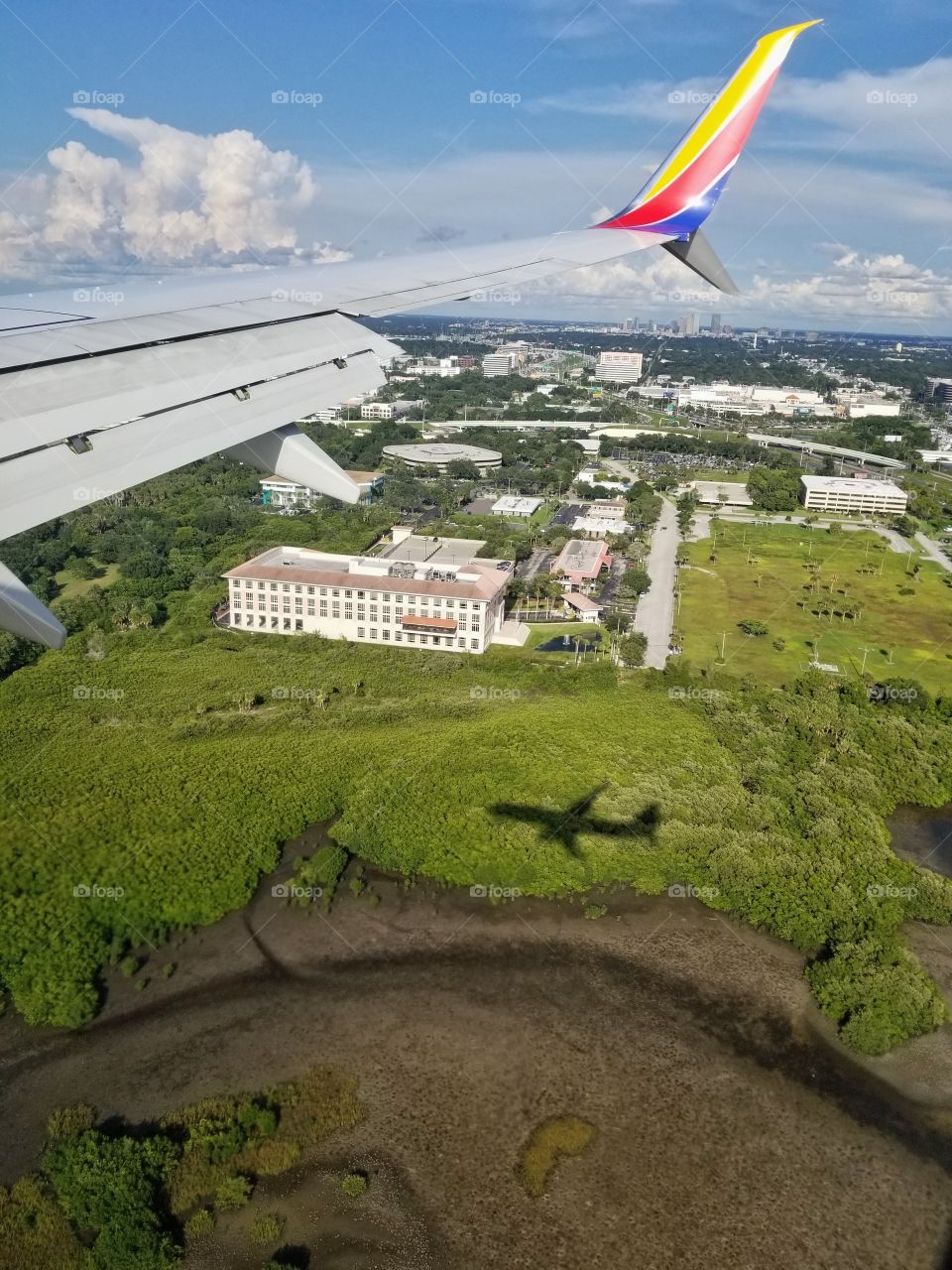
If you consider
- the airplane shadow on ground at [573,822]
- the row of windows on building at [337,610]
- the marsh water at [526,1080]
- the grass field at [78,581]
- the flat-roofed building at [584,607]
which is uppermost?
the row of windows on building at [337,610]

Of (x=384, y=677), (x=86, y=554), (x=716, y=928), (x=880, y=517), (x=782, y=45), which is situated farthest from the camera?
(x=880, y=517)

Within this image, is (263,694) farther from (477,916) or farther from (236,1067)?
(236,1067)

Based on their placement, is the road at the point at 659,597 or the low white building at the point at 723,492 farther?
the low white building at the point at 723,492

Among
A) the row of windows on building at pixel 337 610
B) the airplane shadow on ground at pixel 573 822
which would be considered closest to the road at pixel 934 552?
the row of windows on building at pixel 337 610

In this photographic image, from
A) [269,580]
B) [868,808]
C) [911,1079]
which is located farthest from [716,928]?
[269,580]

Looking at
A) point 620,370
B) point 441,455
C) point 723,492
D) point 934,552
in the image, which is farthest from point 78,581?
point 620,370

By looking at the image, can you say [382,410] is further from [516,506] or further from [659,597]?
[659,597]

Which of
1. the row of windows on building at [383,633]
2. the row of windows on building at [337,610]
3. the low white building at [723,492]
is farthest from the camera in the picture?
the low white building at [723,492]

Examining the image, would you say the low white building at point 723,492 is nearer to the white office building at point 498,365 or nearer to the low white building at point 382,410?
the low white building at point 382,410
